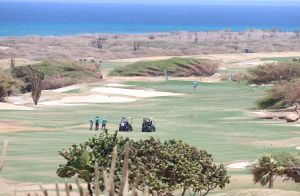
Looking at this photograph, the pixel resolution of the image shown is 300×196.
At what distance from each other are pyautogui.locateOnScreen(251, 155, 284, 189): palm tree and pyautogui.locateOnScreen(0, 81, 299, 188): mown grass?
379 inches

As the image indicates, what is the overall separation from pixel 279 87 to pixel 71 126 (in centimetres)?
1954

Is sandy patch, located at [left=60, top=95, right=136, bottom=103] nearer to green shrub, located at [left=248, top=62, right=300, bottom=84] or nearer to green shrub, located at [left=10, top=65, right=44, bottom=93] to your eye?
green shrub, located at [left=10, top=65, right=44, bottom=93]

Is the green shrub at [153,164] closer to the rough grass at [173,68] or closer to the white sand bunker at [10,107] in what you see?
the white sand bunker at [10,107]

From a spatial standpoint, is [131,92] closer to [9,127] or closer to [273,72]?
[273,72]

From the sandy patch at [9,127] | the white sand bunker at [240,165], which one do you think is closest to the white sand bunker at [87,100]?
the sandy patch at [9,127]

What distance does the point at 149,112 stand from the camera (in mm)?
69188

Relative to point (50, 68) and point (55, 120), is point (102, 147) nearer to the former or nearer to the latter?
point (55, 120)

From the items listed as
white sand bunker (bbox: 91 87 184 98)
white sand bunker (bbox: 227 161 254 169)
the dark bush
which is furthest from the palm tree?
the dark bush

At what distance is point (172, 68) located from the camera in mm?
103562

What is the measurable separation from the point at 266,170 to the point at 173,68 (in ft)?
237

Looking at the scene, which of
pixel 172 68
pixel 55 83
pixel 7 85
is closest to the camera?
pixel 7 85

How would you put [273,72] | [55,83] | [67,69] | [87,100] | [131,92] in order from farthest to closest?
1. [67,69]
2. [55,83]
3. [273,72]
4. [131,92]
5. [87,100]

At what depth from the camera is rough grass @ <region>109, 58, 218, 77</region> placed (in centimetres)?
10325

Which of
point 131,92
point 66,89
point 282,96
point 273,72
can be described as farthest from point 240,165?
point 273,72
